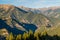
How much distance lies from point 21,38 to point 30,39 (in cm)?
935

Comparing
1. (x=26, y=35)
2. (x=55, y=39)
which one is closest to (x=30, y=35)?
(x=26, y=35)

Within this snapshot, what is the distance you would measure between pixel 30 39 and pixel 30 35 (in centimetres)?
331

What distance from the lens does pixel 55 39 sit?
640 ft

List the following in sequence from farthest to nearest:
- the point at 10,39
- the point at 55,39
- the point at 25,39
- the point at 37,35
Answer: the point at 55,39
the point at 37,35
the point at 25,39
the point at 10,39

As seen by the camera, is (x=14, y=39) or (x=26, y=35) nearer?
(x=14, y=39)

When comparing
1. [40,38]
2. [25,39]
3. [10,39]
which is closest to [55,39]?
[40,38]

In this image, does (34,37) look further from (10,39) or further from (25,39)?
(10,39)

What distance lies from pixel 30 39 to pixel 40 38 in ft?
34.7

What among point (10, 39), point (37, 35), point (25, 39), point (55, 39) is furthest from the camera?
point (55, 39)

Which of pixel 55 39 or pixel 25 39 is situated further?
pixel 55 39

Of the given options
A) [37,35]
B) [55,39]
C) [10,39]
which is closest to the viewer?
[10,39]

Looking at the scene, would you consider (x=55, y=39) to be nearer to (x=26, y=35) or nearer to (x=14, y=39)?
(x=26, y=35)

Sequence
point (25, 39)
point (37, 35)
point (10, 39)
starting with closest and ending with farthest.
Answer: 1. point (10, 39)
2. point (25, 39)
3. point (37, 35)

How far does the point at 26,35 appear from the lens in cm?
15688
